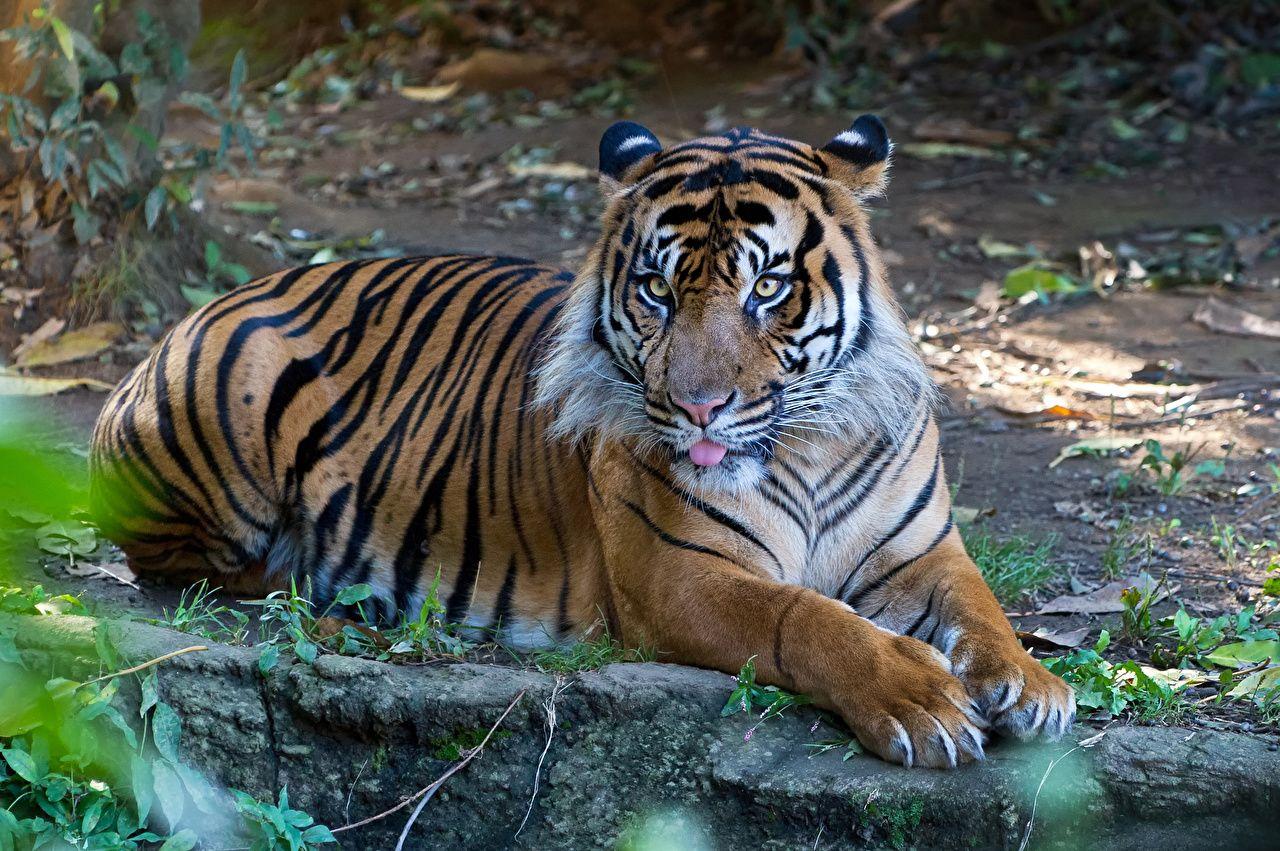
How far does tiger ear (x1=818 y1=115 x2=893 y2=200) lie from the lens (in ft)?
11.2

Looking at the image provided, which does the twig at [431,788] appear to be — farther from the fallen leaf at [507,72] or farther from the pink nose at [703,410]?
the fallen leaf at [507,72]

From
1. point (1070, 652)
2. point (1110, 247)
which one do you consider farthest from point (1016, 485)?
point (1110, 247)

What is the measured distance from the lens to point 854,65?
1073 cm

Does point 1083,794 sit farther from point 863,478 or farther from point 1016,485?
point 1016,485

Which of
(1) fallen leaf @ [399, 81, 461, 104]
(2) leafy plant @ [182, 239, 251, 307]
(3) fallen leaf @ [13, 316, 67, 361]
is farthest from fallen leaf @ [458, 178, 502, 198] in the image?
(3) fallen leaf @ [13, 316, 67, 361]

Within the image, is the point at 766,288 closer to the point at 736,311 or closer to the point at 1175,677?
the point at 736,311

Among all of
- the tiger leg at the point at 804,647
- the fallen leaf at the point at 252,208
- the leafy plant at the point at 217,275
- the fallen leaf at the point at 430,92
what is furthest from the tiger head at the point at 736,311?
the fallen leaf at the point at 430,92

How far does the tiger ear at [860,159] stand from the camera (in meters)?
3.42

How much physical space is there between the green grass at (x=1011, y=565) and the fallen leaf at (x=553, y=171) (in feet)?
17.4

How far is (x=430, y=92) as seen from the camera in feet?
36.8

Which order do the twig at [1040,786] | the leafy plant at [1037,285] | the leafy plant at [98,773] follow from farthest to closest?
the leafy plant at [1037,285] < the leafy plant at [98,773] < the twig at [1040,786]

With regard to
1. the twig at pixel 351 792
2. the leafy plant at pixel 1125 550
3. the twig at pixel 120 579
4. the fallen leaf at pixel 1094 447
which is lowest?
the fallen leaf at pixel 1094 447

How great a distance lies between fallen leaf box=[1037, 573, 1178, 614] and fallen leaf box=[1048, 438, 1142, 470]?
1095mm

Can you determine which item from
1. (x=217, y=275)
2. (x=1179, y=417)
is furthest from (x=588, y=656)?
(x=217, y=275)
